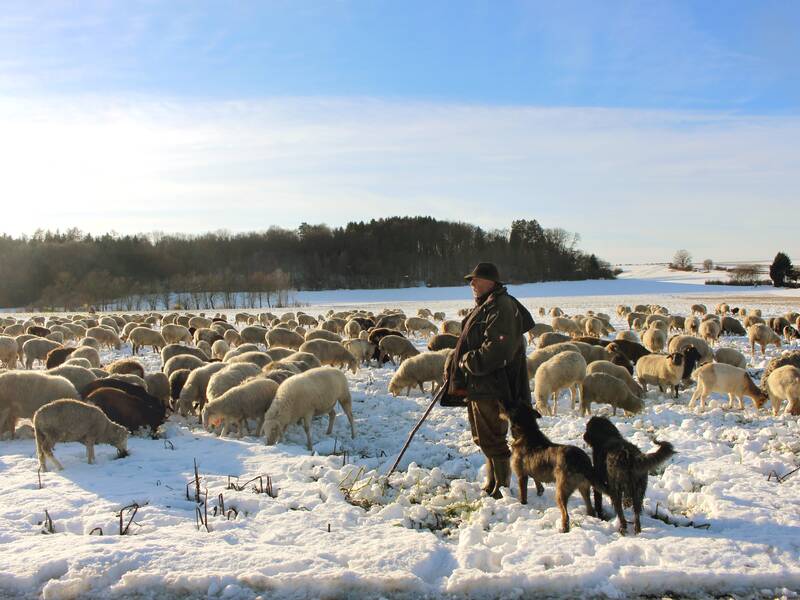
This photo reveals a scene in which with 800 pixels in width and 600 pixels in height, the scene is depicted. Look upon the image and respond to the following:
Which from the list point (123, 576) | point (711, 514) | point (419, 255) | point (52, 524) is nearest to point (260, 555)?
point (123, 576)

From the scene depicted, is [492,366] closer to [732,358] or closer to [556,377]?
[556,377]

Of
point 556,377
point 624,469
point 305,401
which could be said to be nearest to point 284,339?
point 305,401

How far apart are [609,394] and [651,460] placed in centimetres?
591

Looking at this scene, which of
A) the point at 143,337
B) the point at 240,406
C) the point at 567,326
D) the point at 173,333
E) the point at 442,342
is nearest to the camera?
the point at 240,406

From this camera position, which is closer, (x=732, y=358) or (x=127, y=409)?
(x=127, y=409)

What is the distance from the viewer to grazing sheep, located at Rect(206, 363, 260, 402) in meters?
10.8

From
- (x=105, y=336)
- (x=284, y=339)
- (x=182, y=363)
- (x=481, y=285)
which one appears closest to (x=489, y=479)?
(x=481, y=285)

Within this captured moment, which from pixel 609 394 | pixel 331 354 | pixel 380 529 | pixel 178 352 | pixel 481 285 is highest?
pixel 481 285

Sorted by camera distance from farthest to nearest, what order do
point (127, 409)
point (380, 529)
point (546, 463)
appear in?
point (127, 409) < point (546, 463) < point (380, 529)

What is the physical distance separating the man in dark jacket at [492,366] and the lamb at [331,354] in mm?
10387

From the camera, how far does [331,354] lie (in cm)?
1647

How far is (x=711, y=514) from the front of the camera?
5.36 m

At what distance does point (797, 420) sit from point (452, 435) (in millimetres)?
5678

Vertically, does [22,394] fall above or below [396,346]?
above
